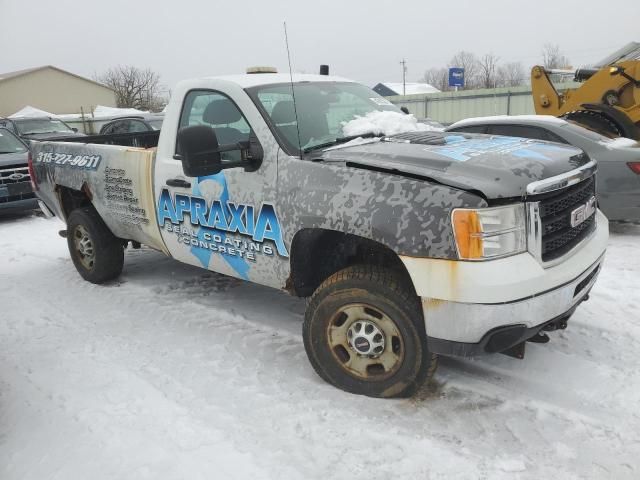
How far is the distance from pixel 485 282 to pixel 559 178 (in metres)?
0.75

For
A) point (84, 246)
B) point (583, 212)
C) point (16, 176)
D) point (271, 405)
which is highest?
point (583, 212)

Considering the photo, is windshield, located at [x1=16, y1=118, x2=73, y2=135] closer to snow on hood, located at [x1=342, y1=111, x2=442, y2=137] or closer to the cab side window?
the cab side window

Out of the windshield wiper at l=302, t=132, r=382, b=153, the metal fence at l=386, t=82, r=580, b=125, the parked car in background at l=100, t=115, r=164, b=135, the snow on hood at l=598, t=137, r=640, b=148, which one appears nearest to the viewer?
the windshield wiper at l=302, t=132, r=382, b=153

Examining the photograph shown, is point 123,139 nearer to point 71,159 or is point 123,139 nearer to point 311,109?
point 71,159

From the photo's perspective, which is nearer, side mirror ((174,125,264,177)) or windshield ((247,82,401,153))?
side mirror ((174,125,264,177))

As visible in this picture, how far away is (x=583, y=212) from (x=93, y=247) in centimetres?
435

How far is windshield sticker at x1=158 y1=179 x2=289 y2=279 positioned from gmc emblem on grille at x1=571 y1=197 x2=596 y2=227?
169 cm

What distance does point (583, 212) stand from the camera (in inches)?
124

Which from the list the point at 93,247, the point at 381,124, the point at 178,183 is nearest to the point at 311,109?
the point at 381,124

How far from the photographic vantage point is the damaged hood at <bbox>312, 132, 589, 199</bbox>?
2652 mm

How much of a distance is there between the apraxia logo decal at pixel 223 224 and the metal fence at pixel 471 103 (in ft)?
66.9

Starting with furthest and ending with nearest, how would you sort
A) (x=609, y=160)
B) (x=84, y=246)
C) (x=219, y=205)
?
(x=609, y=160)
(x=84, y=246)
(x=219, y=205)

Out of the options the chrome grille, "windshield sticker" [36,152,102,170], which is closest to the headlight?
the chrome grille

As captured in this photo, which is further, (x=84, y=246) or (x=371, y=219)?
(x=84, y=246)
